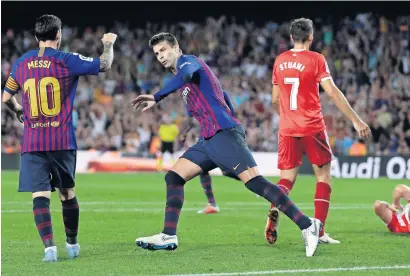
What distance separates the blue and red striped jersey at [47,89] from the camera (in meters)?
8.09

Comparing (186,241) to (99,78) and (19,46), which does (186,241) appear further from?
(19,46)

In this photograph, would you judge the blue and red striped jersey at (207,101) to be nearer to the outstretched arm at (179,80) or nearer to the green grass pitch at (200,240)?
Result: the outstretched arm at (179,80)

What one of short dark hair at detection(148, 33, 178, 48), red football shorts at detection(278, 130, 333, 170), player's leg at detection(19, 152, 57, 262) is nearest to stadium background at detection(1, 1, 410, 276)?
player's leg at detection(19, 152, 57, 262)

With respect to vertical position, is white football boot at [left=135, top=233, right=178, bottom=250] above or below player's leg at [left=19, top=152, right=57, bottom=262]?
below

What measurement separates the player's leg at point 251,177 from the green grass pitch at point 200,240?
270mm

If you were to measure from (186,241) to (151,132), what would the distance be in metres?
20.8

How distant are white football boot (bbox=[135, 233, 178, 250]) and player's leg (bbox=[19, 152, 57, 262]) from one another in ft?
2.75

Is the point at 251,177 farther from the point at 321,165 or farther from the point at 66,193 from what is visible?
the point at 66,193

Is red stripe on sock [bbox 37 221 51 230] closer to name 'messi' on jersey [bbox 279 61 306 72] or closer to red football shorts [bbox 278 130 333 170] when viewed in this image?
red football shorts [bbox 278 130 333 170]

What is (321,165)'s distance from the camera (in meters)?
9.44

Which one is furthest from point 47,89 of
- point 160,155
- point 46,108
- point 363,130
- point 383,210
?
point 160,155

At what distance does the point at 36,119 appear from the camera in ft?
26.7

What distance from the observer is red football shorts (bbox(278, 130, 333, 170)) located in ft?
30.6

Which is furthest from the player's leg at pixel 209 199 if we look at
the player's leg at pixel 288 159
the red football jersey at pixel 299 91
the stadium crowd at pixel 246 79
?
the stadium crowd at pixel 246 79
